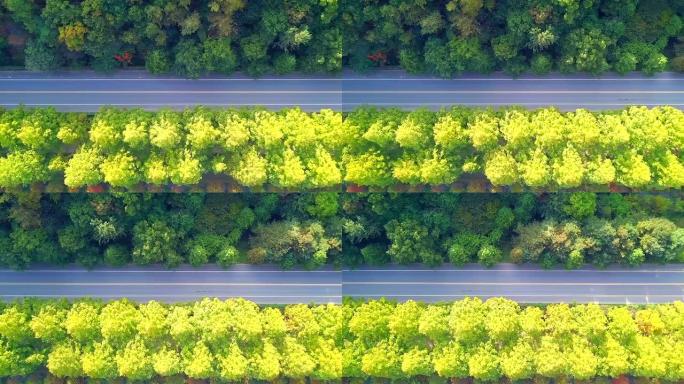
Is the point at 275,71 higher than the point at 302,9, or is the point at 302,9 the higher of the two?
the point at 302,9

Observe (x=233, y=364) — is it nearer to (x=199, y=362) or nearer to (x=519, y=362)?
(x=199, y=362)

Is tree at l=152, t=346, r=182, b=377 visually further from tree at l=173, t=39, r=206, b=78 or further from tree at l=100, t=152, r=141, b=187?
tree at l=173, t=39, r=206, b=78

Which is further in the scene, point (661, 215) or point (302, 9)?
point (661, 215)

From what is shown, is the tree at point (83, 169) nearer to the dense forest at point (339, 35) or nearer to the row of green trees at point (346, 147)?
the row of green trees at point (346, 147)

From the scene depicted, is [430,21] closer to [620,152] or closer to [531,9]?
[531,9]

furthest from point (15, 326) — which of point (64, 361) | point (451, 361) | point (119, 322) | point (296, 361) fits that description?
point (451, 361)

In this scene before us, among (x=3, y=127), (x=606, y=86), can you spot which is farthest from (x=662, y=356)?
(x=3, y=127)

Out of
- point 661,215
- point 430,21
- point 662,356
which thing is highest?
point 430,21

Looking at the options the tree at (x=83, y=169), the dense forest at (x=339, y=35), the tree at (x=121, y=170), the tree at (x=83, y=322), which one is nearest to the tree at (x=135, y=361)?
the tree at (x=83, y=322)
